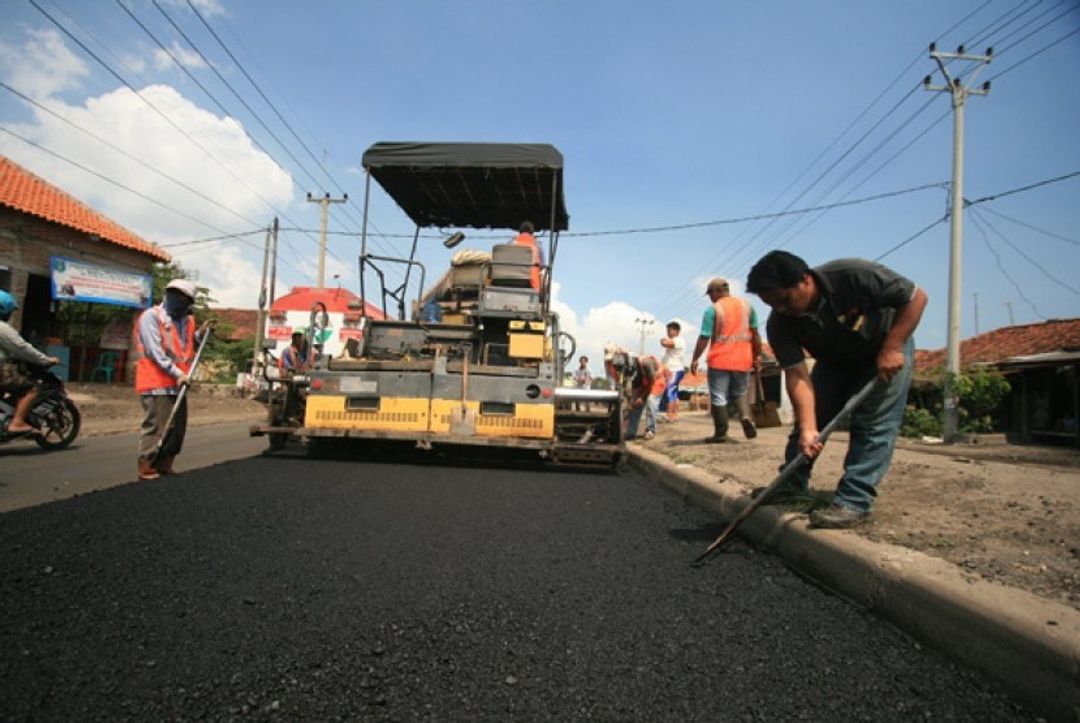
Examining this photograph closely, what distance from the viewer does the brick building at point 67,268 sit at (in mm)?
13227

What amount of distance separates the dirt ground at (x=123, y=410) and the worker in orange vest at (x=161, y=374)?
466 cm

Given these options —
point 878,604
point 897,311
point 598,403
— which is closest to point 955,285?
point 598,403

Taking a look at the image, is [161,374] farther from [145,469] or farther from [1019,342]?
[1019,342]

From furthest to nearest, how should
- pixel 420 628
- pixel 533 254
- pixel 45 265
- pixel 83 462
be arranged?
pixel 45 265 < pixel 533 254 < pixel 83 462 < pixel 420 628

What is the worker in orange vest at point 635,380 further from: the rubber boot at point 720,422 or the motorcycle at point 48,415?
the motorcycle at point 48,415

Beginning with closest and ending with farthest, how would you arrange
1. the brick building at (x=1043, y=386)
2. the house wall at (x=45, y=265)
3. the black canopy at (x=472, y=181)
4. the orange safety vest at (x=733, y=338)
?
1. the orange safety vest at (x=733, y=338)
2. the black canopy at (x=472, y=181)
3. the brick building at (x=1043, y=386)
4. the house wall at (x=45, y=265)

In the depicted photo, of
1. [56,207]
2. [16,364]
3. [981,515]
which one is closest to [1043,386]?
[981,515]

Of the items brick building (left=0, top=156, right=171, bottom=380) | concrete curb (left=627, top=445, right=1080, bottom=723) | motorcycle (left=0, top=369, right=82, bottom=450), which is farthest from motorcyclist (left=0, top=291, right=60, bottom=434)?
brick building (left=0, top=156, right=171, bottom=380)

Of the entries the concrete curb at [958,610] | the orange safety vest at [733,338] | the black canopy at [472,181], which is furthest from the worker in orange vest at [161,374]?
the orange safety vest at [733,338]

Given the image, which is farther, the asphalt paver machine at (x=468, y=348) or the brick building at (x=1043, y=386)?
the brick building at (x=1043, y=386)

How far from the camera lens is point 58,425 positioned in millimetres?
6160

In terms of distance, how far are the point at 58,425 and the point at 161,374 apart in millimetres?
3113

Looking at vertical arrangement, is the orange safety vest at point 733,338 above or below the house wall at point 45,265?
below

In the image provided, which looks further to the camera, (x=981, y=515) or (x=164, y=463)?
(x=164, y=463)
